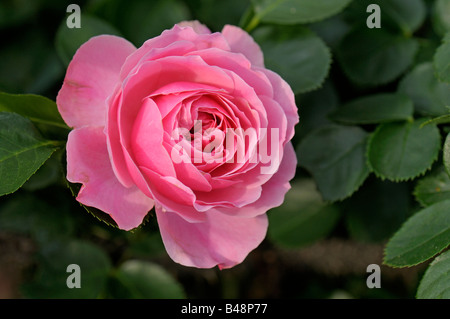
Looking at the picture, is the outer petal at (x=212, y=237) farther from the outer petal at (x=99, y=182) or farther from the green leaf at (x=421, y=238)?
the green leaf at (x=421, y=238)

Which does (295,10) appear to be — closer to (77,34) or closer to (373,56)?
(373,56)

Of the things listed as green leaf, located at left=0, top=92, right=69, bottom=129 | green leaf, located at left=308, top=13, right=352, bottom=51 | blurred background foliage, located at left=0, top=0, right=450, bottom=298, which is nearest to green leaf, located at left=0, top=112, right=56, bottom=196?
green leaf, located at left=0, top=92, right=69, bottom=129

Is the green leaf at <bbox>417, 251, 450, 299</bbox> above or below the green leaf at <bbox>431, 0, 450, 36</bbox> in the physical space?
below

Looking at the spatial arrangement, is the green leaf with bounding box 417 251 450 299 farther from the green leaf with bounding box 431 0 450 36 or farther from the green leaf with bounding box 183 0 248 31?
the green leaf with bounding box 183 0 248 31

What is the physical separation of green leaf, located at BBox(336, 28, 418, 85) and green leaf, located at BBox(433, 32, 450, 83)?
0.17 metres

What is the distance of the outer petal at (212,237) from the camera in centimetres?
48

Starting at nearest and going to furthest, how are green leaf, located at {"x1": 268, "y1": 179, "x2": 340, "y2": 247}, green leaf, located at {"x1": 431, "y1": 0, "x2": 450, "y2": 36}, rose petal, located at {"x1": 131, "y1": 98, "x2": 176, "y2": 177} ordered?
rose petal, located at {"x1": 131, "y1": 98, "x2": 176, "y2": 177} → green leaf, located at {"x1": 431, "y1": 0, "x2": 450, "y2": 36} → green leaf, located at {"x1": 268, "y1": 179, "x2": 340, "y2": 247}

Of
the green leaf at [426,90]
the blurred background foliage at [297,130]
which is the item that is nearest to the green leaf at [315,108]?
the blurred background foliage at [297,130]

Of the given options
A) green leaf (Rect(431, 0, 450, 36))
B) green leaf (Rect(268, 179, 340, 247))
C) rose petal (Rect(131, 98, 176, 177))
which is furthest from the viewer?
green leaf (Rect(268, 179, 340, 247))

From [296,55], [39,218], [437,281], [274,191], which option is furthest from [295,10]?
[39,218]

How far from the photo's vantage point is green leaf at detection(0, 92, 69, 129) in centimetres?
52

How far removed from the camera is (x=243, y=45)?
530mm

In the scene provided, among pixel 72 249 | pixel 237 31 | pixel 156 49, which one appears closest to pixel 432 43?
pixel 237 31

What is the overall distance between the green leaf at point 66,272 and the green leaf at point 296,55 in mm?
410
